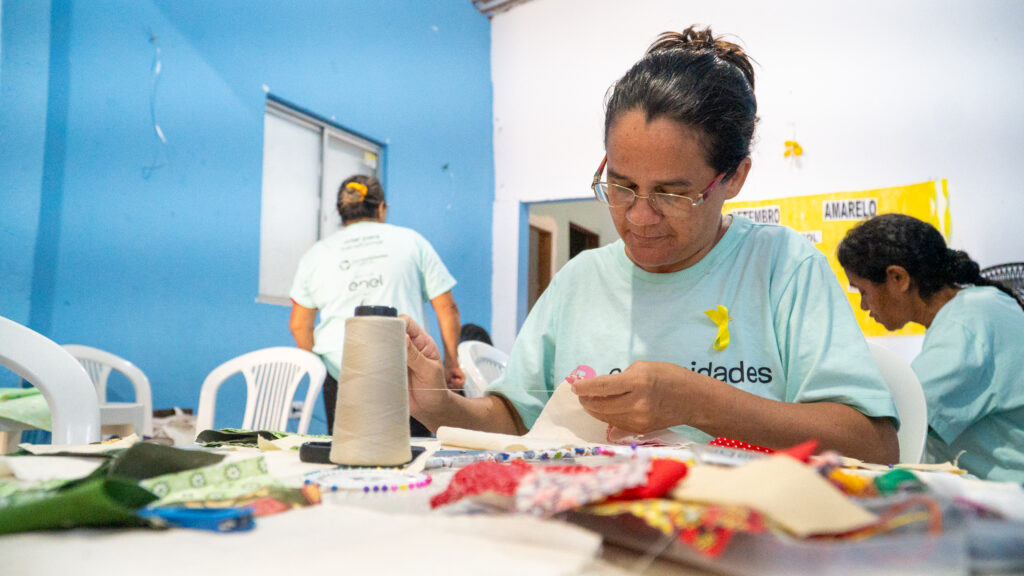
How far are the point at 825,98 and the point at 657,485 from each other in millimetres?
4388

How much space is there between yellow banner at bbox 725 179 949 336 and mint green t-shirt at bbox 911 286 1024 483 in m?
1.82

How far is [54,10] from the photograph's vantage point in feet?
8.39

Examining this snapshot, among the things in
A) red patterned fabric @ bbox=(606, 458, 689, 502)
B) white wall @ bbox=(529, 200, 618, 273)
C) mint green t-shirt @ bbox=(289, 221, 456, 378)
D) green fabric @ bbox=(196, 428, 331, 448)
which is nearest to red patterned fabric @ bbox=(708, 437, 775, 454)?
red patterned fabric @ bbox=(606, 458, 689, 502)

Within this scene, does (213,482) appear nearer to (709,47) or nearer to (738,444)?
(738,444)

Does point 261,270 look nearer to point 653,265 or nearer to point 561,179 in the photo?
point 561,179

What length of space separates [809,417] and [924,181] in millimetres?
3525

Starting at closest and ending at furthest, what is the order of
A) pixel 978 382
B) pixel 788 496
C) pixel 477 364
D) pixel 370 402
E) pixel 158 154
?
pixel 788 496 < pixel 370 402 < pixel 978 382 < pixel 477 364 < pixel 158 154

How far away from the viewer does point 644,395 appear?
0.86 metres

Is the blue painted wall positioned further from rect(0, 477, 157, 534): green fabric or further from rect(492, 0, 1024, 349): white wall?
rect(0, 477, 157, 534): green fabric

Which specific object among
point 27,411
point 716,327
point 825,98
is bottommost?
point 27,411

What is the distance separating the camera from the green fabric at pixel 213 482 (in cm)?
51

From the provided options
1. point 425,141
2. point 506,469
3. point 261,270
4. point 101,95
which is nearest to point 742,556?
Result: point 506,469

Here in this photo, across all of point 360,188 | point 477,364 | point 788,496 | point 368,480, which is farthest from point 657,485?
point 360,188

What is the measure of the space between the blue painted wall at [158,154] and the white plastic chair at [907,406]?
279 cm
